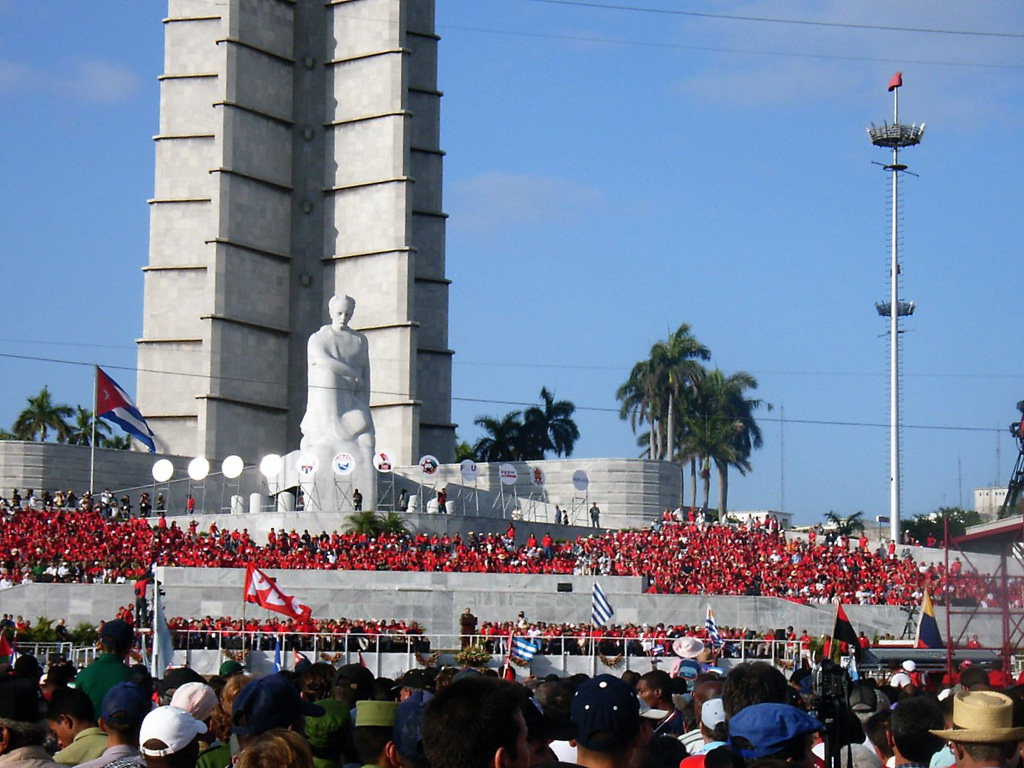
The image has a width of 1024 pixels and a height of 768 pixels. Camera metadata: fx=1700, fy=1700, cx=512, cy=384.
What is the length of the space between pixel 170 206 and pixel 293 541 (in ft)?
80.8

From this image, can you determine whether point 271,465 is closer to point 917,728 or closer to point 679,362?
point 679,362

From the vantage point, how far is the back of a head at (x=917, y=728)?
810 centimetres

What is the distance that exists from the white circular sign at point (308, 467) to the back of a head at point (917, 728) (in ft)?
138

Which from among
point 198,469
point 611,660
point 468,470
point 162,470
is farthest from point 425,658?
point 162,470

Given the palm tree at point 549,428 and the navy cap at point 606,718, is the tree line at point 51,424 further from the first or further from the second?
the navy cap at point 606,718

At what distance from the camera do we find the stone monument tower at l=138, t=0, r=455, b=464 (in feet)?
203

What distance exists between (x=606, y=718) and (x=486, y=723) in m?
1.03

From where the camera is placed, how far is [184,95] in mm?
65125

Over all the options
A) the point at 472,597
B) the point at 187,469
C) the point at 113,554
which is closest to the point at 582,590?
the point at 472,597

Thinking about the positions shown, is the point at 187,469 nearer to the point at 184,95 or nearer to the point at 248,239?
the point at 248,239

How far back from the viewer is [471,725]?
17.3 feet

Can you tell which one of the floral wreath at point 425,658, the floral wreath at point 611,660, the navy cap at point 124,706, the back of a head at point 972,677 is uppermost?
the navy cap at point 124,706

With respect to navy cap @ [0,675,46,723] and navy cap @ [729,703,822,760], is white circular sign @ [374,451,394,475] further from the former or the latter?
navy cap @ [729,703,822,760]

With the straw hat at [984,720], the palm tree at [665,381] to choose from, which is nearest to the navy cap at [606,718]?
the straw hat at [984,720]
